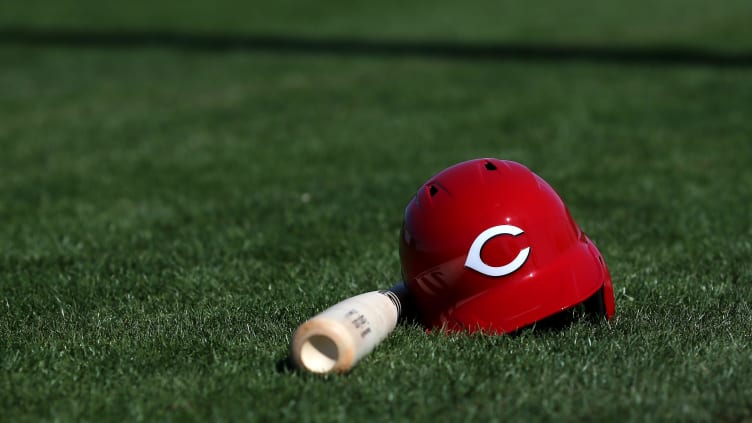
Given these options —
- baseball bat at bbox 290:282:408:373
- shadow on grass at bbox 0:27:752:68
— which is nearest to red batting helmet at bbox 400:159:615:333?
baseball bat at bbox 290:282:408:373

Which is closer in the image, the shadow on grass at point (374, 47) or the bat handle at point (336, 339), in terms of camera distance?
the bat handle at point (336, 339)

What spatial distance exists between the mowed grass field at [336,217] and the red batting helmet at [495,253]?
0.50 feet

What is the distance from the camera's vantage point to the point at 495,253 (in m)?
4.02

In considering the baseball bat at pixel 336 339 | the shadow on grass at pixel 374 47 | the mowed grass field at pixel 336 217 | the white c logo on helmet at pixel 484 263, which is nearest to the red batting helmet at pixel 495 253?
the white c logo on helmet at pixel 484 263

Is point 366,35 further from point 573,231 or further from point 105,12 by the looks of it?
point 573,231

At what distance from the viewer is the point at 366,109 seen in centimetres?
1195

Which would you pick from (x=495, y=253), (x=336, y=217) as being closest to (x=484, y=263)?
(x=495, y=253)

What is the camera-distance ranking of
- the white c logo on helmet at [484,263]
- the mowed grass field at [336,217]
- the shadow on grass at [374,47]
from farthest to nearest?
the shadow on grass at [374,47] < the white c logo on helmet at [484,263] < the mowed grass field at [336,217]

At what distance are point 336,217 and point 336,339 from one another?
11.0 ft

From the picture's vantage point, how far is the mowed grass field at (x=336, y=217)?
3.59 metres

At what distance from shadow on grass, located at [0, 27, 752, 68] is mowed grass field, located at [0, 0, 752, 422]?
0.52 feet

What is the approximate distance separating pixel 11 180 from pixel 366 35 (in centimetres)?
1301

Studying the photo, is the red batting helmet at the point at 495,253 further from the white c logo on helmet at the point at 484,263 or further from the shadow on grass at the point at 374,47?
the shadow on grass at the point at 374,47

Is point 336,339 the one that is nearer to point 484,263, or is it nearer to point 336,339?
point 336,339
